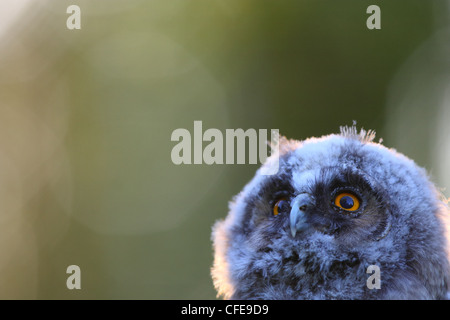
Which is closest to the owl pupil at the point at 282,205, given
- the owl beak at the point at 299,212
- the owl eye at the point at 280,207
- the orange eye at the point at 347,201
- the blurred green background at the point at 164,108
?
the owl eye at the point at 280,207

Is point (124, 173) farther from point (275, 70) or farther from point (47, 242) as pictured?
point (275, 70)

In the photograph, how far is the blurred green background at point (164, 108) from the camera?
7238 millimetres

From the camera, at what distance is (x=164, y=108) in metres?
10.5

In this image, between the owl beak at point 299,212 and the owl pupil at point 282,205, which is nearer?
the owl beak at point 299,212

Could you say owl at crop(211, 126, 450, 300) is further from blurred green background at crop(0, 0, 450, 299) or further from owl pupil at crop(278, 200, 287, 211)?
blurred green background at crop(0, 0, 450, 299)

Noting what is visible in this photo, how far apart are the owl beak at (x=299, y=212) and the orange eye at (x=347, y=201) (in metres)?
0.18

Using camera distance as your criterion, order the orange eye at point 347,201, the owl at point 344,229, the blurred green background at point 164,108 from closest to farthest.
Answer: the owl at point 344,229
the orange eye at point 347,201
the blurred green background at point 164,108

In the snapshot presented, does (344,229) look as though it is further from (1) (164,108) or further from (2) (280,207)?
(1) (164,108)

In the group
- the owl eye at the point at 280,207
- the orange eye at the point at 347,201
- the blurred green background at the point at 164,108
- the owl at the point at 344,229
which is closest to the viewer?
the owl at the point at 344,229

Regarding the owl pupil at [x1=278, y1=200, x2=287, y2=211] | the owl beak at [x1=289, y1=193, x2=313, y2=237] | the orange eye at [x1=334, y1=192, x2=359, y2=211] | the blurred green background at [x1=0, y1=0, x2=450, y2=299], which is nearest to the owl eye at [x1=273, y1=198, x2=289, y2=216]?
the owl pupil at [x1=278, y1=200, x2=287, y2=211]

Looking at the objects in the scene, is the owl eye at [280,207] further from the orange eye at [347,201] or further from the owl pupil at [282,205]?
the orange eye at [347,201]

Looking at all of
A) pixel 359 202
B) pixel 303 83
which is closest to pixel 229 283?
pixel 359 202

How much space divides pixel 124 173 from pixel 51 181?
5.76 feet
